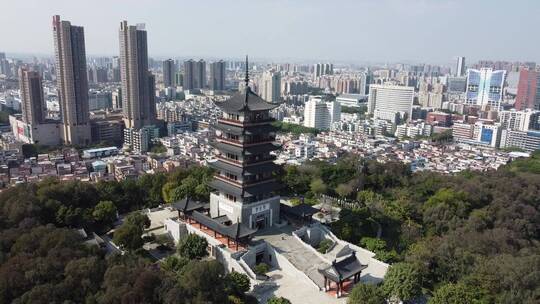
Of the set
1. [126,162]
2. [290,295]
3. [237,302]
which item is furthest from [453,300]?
[126,162]

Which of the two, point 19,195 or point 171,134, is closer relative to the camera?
point 19,195

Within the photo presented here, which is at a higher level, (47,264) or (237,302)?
(47,264)

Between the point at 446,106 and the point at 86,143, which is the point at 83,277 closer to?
the point at 86,143

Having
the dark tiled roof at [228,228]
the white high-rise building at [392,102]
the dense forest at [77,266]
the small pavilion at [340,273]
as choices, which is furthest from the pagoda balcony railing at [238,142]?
the white high-rise building at [392,102]

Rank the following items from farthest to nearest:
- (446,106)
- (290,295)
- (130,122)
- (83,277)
Result: 1. (446,106)
2. (130,122)
3. (290,295)
4. (83,277)

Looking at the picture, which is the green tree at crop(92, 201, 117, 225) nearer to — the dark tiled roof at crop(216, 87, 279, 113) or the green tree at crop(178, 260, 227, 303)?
the dark tiled roof at crop(216, 87, 279, 113)

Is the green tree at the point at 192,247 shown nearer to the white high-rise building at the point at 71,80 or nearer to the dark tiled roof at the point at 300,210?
the dark tiled roof at the point at 300,210
